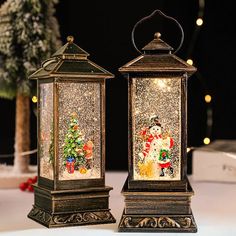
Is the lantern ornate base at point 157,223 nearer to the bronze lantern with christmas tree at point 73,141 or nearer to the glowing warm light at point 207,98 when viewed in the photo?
the bronze lantern with christmas tree at point 73,141

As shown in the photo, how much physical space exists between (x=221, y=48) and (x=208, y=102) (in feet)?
0.78

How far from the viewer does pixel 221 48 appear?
2.73 metres

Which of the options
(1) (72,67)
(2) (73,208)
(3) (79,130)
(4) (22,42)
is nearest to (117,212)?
(2) (73,208)

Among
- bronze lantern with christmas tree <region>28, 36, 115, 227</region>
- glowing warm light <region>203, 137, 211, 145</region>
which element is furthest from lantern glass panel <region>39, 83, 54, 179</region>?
glowing warm light <region>203, 137, 211, 145</region>

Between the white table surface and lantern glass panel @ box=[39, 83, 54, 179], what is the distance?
151 millimetres

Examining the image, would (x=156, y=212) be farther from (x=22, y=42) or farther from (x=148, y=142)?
(x=22, y=42)

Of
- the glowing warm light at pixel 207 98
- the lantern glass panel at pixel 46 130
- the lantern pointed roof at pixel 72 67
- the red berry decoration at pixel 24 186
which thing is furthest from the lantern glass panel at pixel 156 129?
the glowing warm light at pixel 207 98

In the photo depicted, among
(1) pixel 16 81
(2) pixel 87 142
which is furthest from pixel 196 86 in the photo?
(2) pixel 87 142

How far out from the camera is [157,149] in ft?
5.21

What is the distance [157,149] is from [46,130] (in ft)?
1.01

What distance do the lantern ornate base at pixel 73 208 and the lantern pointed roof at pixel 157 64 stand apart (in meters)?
0.34

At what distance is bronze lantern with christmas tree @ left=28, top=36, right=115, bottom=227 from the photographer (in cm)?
163

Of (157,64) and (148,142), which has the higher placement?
(157,64)

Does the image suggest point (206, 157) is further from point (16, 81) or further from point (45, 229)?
point (45, 229)
